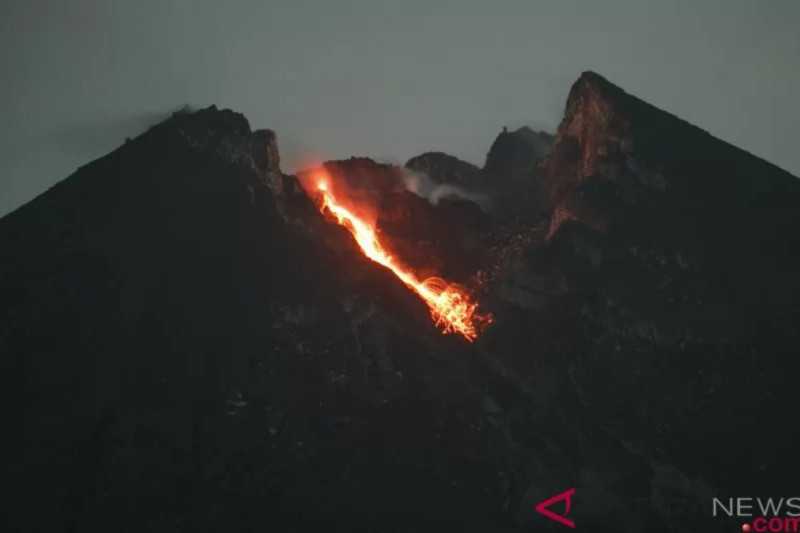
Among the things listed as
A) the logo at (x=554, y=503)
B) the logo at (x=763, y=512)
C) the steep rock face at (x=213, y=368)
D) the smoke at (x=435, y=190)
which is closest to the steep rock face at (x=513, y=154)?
the smoke at (x=435, y=190)

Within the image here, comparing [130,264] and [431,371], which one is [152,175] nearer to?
[130,264]

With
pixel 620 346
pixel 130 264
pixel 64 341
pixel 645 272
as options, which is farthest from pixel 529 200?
pixel 64 341

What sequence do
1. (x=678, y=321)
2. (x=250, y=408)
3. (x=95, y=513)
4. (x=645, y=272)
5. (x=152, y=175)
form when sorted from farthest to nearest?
(x=152, y=175), (x=645, y=272), (x=678, y=321), (x=250, y=408), (x=95, y=513)

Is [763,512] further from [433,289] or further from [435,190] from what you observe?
[435,190]

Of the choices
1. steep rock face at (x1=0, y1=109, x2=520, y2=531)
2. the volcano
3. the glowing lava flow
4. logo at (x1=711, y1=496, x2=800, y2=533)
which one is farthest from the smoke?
logo at (x1=711, y1=496, x2=800, y2=533)

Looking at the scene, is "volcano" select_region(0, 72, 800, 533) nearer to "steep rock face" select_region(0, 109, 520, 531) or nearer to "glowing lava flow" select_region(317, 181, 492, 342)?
"steep rock face" select_region(0, 109, 520, 531)

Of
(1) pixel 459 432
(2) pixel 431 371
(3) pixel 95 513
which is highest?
(2) pixel 431 371
